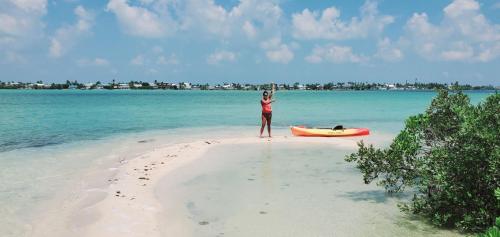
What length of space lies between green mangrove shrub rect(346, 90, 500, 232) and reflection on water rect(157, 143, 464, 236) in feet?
1.40

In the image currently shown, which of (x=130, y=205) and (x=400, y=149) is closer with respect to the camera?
(x=400, y=149)

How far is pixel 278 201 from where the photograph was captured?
921 cm

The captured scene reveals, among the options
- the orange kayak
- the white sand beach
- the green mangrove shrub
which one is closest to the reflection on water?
the white sand beach

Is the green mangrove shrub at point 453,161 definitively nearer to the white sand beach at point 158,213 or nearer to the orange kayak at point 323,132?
the white sand beach at point 158,213

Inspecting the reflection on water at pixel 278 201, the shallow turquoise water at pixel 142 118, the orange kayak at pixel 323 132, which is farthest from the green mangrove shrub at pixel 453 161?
the orange kayak at pixel 323 132

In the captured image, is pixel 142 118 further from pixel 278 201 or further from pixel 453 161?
pixel 453 161

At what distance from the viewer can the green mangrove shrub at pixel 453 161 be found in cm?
664

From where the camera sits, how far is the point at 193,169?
41.5 ft

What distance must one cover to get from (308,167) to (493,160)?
685cm

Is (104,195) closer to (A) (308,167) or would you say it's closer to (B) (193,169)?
(B) (193,169)

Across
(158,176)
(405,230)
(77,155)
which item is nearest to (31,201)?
(158,176)

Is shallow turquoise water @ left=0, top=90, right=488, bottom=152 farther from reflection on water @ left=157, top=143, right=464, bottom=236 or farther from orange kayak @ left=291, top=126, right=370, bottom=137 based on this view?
reflection on water @ left=157, top=143, right=464, bottom=236

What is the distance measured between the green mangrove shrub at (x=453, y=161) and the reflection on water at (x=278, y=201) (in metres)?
0.43

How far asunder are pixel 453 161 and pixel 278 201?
3645 millimetres
